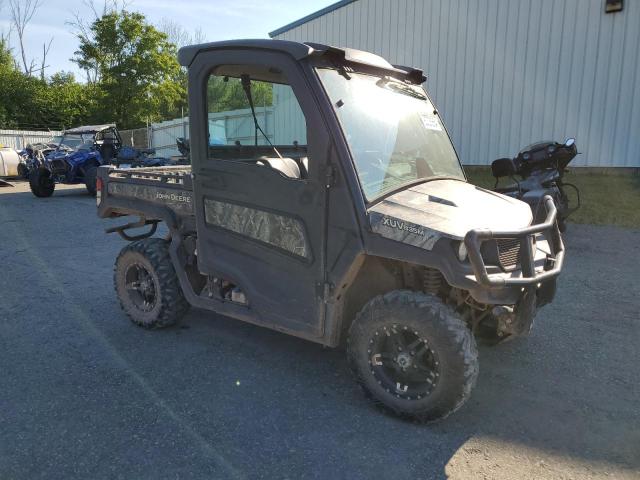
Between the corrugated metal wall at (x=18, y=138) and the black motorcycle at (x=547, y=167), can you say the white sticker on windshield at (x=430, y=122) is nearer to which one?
the black motorcycle at (x=547, y=167)

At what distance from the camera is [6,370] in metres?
3.72

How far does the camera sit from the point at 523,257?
9.44 feet

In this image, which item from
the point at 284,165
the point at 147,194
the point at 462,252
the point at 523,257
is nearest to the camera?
the point at 462,252

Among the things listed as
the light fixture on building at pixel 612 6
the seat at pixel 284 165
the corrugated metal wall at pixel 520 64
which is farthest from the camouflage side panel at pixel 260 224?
the light fixture on building at pixel 612 6

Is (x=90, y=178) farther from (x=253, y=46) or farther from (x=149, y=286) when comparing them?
(x=253, y=46)

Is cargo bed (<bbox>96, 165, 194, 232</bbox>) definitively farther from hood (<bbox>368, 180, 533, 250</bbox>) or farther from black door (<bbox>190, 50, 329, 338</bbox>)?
hood (<bbox>368, 180, 533, 250</bbox>)

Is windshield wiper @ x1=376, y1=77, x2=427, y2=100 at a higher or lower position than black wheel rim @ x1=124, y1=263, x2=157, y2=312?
higher

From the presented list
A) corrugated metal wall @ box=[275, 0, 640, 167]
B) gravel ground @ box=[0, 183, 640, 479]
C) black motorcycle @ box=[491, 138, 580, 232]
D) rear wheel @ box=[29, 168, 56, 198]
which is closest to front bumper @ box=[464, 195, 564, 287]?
gravel ground @ box=[0, 183, 640, 479]

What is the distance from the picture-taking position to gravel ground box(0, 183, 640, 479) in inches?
106

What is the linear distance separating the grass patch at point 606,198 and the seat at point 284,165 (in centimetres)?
756

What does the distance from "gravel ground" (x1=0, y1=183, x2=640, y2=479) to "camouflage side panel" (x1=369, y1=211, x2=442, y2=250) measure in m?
1.11

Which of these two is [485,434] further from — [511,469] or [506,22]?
[506,22]

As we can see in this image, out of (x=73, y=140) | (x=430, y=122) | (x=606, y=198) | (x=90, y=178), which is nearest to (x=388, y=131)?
(x=430, y=122)

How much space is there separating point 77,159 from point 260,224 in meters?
12.8
